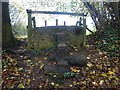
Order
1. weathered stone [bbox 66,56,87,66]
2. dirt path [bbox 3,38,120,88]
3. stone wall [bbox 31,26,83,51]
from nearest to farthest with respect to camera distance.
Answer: dirt path [bbox 3,38,120,88] < weathered stone [bbox 66,56,87,66] < stone wall [bbox 31,26,83,51]

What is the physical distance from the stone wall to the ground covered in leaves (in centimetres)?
43

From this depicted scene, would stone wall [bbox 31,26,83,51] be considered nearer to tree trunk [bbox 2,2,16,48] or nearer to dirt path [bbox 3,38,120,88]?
dirt path [bbox 3,38,120,88]

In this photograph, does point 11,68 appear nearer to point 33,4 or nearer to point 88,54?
point 88,54

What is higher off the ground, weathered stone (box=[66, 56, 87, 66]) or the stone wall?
the stone wall

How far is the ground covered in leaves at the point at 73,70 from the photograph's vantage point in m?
3.19

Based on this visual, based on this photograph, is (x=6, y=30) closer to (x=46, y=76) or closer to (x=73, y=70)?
(x=46, y=76)

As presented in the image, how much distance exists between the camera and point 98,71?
379cm

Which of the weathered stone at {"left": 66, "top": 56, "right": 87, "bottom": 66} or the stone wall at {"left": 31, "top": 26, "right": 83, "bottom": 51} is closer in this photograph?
the weathered stone at {"left": 66, "top": 56, "right": 87, "bottom": 66}

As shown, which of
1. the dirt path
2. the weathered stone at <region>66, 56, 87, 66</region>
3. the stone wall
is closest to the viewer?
the dirt path

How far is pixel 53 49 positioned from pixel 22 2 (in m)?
7.96

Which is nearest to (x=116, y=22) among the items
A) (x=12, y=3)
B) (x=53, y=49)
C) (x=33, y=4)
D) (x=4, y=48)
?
(x=53, y=49)

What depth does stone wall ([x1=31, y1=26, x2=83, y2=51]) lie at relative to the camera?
205 inches

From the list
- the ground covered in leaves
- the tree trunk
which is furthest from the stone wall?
the tree trunk

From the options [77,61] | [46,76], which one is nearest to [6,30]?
[46,76]
